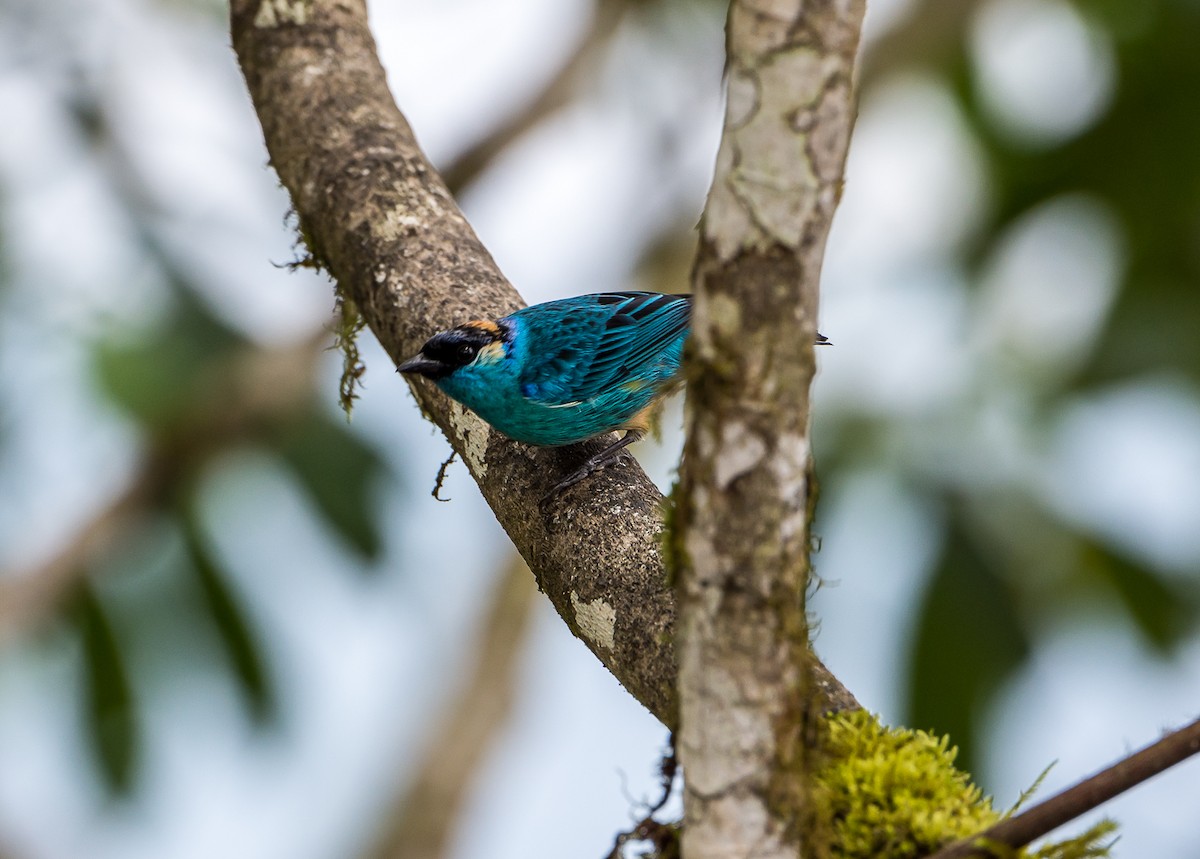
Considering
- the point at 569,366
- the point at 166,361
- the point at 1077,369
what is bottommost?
the point at 569,366

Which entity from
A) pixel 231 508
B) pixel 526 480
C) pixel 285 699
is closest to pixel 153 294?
pixel 231 508

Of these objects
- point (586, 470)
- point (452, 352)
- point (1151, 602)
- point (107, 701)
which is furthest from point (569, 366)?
point (107, 701)

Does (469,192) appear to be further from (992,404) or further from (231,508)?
(992,404)

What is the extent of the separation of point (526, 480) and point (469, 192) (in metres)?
4.42

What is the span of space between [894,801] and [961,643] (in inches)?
177

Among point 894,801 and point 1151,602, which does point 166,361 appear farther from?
point 894,801

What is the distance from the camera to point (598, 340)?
148 inches

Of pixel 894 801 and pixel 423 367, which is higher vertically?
pixel 423 367

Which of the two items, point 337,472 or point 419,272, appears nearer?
point 419,272

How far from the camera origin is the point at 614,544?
2586 millimetres

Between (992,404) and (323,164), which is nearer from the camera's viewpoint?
(323,164)

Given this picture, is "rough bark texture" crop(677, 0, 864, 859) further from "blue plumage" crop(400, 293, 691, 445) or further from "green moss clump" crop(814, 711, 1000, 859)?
"blue plumage" crop(400, 293, 691, 445)

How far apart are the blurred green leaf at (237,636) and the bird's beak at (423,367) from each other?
442 centimetres

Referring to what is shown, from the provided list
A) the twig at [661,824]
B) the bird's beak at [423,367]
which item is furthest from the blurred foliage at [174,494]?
the twig at [661,824]
